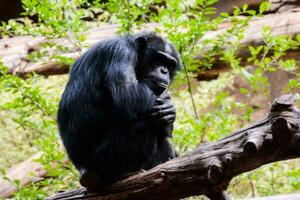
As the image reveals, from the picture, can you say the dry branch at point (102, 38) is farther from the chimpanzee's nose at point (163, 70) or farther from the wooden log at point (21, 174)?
the chimpanzee's nose at point (163, 70)

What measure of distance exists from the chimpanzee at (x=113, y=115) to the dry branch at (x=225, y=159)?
309mm

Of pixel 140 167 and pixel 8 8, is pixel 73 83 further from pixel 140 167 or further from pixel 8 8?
pixel 8 8

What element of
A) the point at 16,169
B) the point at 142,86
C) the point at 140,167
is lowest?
the point at 16,169

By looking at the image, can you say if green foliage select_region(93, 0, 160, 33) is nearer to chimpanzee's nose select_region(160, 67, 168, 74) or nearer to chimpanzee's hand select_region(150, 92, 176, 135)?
chimpanzee's nose select_region(160, 67, 168, 74)

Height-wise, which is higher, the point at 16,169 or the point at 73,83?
the point at 73,83

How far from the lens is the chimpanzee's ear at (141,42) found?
163 inches

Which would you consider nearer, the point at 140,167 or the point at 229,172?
the point at 229,172

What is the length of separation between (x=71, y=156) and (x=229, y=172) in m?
1.36

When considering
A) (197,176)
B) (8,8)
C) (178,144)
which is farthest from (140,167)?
(8,8)

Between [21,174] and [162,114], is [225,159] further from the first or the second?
[21,174]

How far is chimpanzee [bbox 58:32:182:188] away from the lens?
3596 mm

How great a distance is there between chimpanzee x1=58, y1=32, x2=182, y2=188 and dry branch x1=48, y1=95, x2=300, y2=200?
0.31 m

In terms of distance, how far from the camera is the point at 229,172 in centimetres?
298

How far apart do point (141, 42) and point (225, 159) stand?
1.56 meters
